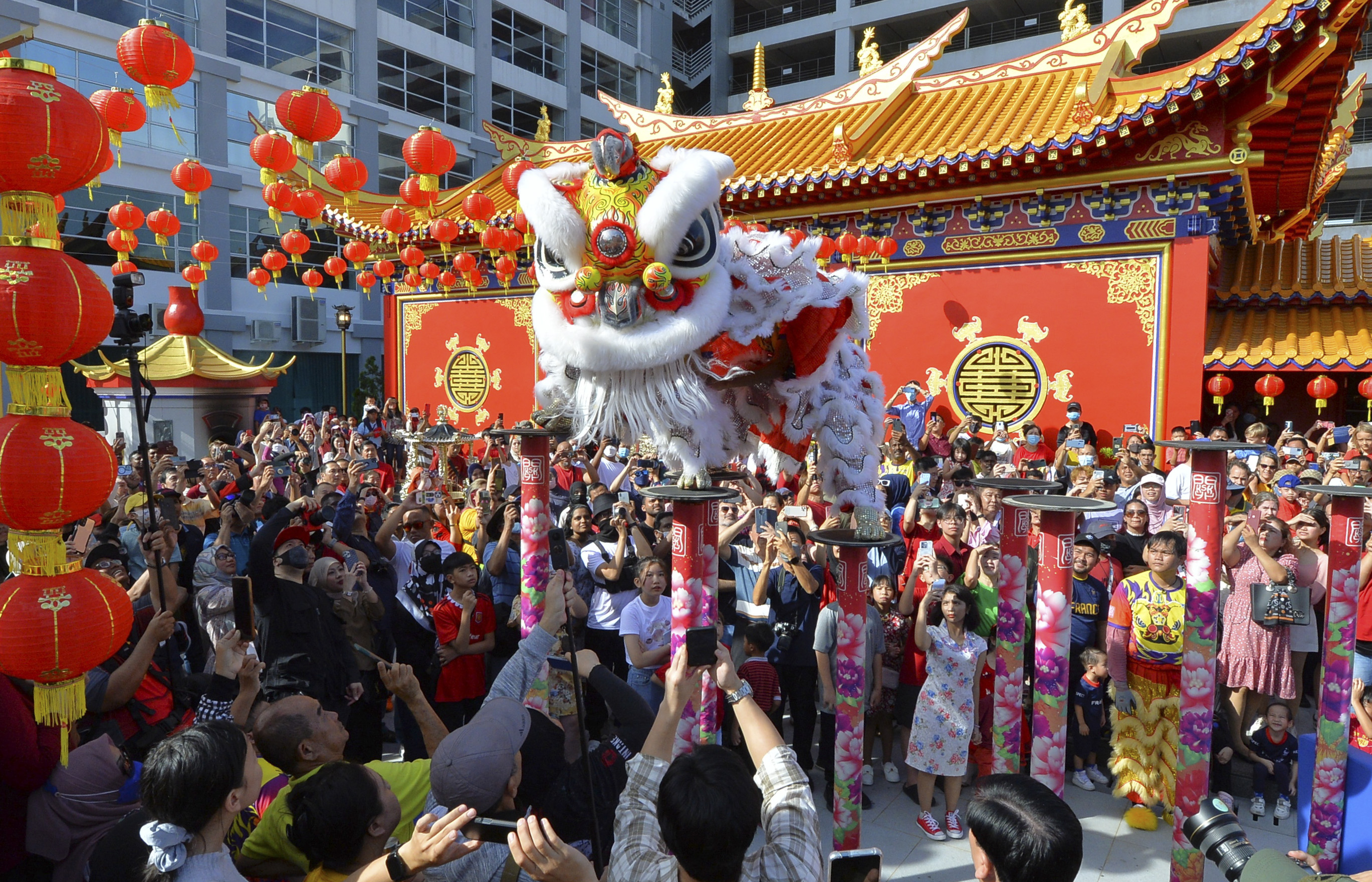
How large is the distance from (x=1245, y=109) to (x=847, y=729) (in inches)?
272

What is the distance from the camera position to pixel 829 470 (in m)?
3.15

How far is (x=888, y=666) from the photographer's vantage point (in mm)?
4477

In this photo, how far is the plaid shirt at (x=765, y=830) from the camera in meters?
1.73

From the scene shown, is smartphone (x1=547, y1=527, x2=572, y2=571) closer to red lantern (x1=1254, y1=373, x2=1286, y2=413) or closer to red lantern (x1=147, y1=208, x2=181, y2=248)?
red lantern (x1=147, y1=208, x2=181, y2=248)

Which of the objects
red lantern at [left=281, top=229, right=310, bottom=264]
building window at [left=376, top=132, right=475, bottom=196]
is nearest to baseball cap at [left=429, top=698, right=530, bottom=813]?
red lantern at [left=281, top=229, right=310, bottom=264]

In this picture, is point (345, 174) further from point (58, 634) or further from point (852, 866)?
point (852, 866)

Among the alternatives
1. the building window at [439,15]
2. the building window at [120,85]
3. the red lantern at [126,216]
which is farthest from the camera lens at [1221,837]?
the building window at [439,15]

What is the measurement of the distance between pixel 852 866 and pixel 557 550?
177cm

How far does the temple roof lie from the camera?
13.3 metres

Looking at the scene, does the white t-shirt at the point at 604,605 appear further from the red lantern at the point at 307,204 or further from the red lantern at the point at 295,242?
the red lantern at the point at 295,242

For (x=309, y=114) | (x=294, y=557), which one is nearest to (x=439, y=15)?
(x=309, y=114)

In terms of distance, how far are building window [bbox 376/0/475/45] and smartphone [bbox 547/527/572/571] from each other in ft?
64.8

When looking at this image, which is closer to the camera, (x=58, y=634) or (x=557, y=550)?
(x=58, y=634)

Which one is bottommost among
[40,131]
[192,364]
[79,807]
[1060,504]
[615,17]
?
[79,807]
